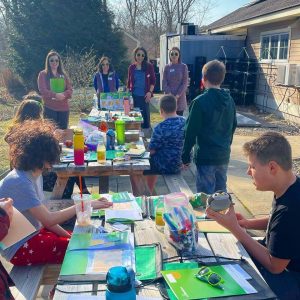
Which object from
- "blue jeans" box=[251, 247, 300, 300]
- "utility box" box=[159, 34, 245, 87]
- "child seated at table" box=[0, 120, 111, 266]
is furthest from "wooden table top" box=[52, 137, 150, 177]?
"utility box" box=[159, 34, 245, 87]

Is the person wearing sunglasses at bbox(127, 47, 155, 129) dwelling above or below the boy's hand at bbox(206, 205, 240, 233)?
above

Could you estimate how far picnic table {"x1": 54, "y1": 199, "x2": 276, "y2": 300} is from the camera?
175 centimetres

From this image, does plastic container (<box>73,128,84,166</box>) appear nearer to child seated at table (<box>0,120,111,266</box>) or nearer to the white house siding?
child seated at table (<box>0,120,111,266</box>)

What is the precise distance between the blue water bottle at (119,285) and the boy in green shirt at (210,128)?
2501 millimetres

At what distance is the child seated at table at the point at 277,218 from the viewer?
203 cm

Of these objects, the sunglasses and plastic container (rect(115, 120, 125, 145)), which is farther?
plastic container (rect(115, 120, 125, 145))

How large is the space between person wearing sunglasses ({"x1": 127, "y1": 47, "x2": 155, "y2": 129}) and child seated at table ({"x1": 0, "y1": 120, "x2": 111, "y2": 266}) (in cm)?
526

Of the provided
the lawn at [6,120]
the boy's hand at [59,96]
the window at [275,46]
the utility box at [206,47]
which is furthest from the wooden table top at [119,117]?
the utility box at [206,47]

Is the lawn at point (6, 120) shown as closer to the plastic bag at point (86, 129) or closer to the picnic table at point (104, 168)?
the plastic bag at point (86, 129)

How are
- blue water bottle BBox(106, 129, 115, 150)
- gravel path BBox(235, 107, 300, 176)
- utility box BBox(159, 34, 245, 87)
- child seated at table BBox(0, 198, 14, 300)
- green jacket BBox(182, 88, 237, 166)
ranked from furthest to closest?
utility box BBox(159, 34, 245, 87) < gravel path BBox(235, 107, 300, 176) < blue water bottle BBox(106, 129, 115, 150) < green jacket BBox(182, 88, 237, 166) < child seated at table BBox(0, 198, 14, 300)

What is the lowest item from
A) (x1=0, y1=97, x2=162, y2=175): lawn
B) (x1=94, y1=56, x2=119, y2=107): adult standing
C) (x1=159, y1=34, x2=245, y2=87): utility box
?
(x1=0, y1=97, x2=162, y2=175): lawn

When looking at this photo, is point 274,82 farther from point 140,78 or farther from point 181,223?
point 181,223

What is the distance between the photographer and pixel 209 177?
409cm

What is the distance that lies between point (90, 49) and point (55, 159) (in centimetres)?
1619
